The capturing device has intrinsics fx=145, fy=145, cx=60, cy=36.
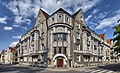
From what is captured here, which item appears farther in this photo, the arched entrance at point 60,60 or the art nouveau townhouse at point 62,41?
the art nouveau townhouse at point 62,41

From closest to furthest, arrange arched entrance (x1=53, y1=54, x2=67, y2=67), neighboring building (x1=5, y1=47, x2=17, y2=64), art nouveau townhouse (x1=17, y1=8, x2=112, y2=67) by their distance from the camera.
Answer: arched entrance (x1=53, y1=54, x2=67, y2=67) < art nouveau townhouse (x1=17, y1=8, x2=112, y2=67) < neighboring building (x1=5, y1=47, x2=17, y2=64)

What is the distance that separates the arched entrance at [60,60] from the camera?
3344 centimetres

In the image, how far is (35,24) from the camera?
1722 inches

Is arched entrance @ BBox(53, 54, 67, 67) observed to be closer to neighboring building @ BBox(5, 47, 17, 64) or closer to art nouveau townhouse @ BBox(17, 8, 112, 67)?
art nouveau townhouse @ BBox(17, 8, 112, 67)

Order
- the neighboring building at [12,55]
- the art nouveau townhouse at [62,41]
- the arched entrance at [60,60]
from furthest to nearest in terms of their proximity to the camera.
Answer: the neighboring building at [12,55] → the art nouveau townhouse at [62,41] → the arched entrance at [60,60]

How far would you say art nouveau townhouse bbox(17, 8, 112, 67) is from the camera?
1340 inches

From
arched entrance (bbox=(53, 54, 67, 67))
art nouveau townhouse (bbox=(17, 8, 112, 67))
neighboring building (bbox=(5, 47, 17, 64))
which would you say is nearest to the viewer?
arched entrance (bbox=(53, 54, 67, 67))

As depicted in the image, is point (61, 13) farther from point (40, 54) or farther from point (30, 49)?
point (30, 49)

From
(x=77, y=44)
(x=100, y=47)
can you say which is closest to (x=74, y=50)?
(x=77, y=44)

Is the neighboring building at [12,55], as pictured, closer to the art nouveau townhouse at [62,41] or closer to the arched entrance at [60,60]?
the art nouveau townhouse at [62,41]

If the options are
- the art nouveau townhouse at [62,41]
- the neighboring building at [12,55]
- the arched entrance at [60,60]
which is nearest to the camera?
the arched entrance at [60,60]

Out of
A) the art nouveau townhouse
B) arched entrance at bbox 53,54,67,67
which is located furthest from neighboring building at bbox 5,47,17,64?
arched entrance at bbox 53,54,67,67

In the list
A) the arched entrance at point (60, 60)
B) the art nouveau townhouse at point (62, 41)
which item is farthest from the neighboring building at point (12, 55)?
the arched entrance at point (60, 60)

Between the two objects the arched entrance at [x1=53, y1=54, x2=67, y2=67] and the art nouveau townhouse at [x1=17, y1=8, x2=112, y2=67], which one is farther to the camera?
the art nouveau townhouse at [x1=17, y1=8, x2=112, y2=67]
